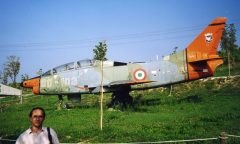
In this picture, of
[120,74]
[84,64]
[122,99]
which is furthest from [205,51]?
[84,64]

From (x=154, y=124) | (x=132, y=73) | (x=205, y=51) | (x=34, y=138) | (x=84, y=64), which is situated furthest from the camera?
(x=205, y=51)

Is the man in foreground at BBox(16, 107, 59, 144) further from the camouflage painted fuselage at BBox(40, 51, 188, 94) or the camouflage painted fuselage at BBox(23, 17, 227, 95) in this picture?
the camouflage painted fuselage at BBox(40, 51, 188, 94)

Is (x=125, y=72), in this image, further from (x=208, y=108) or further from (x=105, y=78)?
(x=208, y=108)

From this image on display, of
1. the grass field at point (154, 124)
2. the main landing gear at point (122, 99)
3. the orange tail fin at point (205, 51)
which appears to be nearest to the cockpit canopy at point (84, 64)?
the main landing gear at point (122, 99)

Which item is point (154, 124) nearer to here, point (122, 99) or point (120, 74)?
point (120, 74)

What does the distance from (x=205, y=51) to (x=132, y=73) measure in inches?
249

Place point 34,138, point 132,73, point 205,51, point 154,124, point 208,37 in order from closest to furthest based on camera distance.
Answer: point 34,138
point 154,124
point 132,73
point 205,51
point 208,37

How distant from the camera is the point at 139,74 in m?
20.6

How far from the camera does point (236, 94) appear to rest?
2305 centimetres

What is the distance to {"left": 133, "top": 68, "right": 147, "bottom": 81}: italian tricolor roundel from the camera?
20.6 m

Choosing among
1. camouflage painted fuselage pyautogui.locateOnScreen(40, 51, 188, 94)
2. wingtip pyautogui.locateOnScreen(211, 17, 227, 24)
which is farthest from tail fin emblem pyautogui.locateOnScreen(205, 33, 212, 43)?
camouflage painted fuselage pyautogui.locateOnScreen(40, 51, 188, 94)

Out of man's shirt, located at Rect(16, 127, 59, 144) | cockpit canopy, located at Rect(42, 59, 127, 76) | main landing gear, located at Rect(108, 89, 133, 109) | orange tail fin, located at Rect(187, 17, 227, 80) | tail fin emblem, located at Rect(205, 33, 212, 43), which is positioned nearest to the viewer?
man's shirt, located at Rect(16, 127, 59, 144)

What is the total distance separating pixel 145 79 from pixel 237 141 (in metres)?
11.7

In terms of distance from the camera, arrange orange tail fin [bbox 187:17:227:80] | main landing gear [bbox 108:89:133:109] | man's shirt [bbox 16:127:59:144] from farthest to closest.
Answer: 1. main landing gear [bbox 108:89:133:109]
2. orange tail fin [bbox 187:17:227:80]
3. man's shirt [bbox 16:127:59:144]
